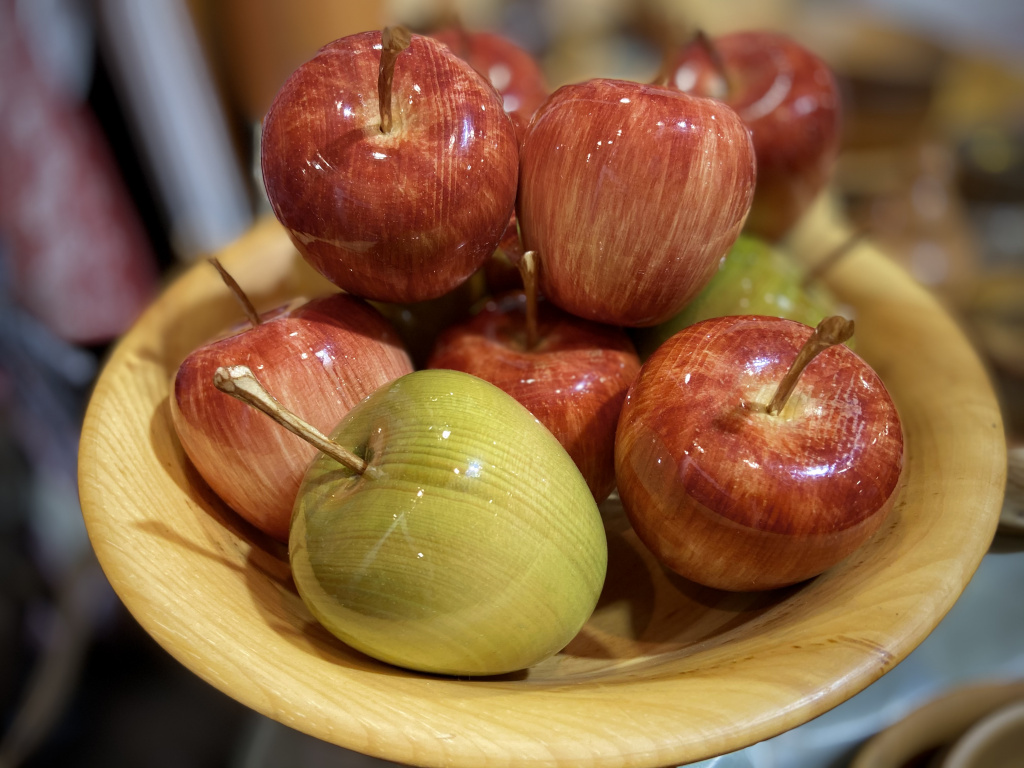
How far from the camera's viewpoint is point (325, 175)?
419 millimetres

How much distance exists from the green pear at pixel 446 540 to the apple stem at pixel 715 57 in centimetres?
35

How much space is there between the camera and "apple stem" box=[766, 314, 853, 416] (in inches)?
14.3

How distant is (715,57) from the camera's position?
0.60m

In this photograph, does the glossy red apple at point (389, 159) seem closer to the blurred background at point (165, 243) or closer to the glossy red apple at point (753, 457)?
the glossy red apple at point (753, 457)

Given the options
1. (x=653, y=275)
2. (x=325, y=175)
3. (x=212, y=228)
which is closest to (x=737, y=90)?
(x=653, y=275)

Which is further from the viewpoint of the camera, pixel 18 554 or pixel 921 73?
pixel 921 73

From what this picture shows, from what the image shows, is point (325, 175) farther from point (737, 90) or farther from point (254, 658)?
point (737, 90)

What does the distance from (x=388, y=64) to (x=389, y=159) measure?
0.05 m

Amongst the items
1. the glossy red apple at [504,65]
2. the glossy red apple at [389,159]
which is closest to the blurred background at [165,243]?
the glossy red apple at [504,65]

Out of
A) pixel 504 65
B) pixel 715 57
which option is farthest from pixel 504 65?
pixel 715 57

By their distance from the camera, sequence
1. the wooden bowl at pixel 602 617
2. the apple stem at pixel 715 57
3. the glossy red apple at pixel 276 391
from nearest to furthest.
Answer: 1. the wooden bowl at pixel 602 617
2. the glossy red apple at pixel 276 391
3. the apple stem at pixel 715 57

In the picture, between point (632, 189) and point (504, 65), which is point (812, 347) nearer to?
point (632, 189)

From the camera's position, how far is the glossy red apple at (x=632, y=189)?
0.43 metres

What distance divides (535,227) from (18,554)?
0.91 metres
